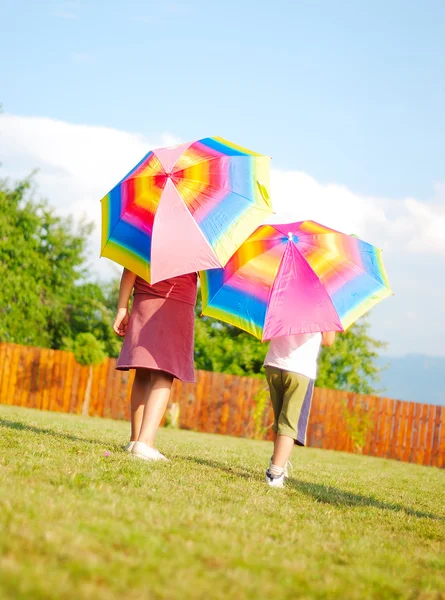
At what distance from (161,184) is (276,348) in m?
1.54

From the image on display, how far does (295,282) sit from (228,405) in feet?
45.9

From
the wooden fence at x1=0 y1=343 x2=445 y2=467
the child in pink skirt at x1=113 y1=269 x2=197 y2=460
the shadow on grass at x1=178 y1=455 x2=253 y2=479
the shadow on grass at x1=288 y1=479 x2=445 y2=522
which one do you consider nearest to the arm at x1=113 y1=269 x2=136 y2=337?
the child in pink skirt at x1=113 y1=269 x2=197 y2=460

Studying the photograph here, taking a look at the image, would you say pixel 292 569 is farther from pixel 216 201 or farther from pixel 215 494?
pixel 216 201

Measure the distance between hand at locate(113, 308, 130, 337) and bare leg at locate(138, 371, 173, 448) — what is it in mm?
497

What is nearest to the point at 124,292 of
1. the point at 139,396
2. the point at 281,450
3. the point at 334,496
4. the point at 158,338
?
the point at 158,338

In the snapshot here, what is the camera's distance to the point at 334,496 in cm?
573

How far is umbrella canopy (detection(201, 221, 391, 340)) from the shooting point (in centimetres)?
575

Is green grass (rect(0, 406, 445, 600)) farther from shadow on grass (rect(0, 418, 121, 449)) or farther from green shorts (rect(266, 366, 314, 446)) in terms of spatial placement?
shadow on grass (rect(0, 418, 121, 449))

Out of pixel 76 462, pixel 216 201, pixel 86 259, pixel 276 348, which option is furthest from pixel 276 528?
pixel 86 259

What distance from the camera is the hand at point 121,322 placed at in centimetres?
603

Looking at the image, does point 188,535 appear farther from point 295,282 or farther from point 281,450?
point 295,282

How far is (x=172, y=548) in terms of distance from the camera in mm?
2938

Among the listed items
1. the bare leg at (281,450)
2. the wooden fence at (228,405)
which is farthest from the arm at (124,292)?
the wooden fence at (228,405)

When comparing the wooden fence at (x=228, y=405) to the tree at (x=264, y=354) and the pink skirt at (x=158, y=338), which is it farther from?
the pink skirt at (x=158, y=338)
